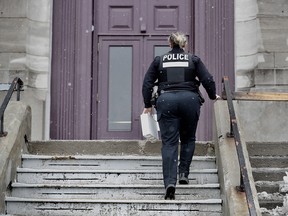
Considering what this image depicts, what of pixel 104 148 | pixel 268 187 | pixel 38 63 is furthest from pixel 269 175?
pixel 38 63

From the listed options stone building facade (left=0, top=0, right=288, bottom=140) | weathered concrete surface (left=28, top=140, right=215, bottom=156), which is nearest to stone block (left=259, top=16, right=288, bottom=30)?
stone building facade (left=0, top=0, right=288, bottom=140)

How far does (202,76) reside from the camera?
7.93 meters

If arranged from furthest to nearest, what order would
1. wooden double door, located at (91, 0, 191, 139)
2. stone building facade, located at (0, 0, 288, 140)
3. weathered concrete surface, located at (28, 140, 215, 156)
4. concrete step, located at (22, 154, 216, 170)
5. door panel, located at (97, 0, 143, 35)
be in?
door panel, located at (97, 0, 143, 35) → wooden double door, located at (91, 0, 191, 139) → stone building facade, located at (0, 0, 288, 140) → weathered concrete surface, located at (28, 140, 215, 156) → concrete step, located at (22, 154, 216, 170)

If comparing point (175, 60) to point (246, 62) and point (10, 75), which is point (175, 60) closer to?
point (246, 62)

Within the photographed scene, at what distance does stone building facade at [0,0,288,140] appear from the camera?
37.2 ft

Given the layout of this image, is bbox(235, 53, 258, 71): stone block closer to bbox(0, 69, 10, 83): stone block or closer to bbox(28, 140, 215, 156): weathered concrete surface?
bbox(28, 140, 215, 156): weathered concrete surface

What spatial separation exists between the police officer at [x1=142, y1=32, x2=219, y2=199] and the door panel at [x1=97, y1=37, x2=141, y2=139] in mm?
3770

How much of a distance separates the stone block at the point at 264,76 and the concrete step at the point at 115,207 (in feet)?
13.3

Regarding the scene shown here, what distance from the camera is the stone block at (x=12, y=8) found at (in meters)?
11.6

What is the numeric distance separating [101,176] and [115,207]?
2.80 feet

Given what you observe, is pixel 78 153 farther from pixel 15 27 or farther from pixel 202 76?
pixel 15 27

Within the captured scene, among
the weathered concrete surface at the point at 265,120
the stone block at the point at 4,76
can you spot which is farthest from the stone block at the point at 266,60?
the stone block at the point at 4,76

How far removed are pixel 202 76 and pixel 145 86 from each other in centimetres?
63

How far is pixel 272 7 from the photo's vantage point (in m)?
11.5
